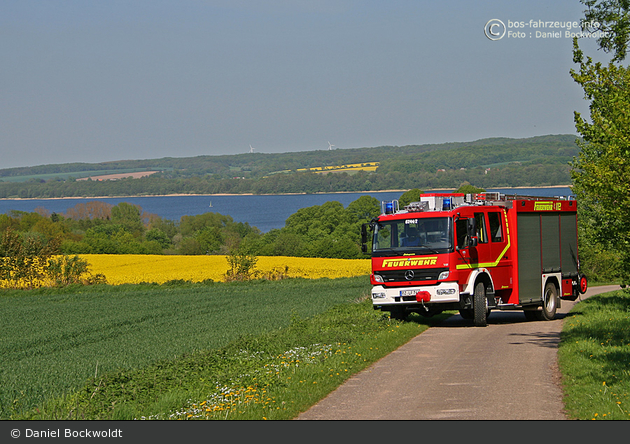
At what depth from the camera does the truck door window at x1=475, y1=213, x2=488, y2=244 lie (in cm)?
1883

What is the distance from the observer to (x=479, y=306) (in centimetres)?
1859

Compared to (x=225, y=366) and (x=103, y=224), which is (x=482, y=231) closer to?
(x=225, y=366)

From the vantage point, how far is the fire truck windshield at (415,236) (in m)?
18.0

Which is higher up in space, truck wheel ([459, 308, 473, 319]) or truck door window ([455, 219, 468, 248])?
truck door window ([455, 219, 468, 248])

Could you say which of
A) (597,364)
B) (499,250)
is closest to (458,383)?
(597,364)

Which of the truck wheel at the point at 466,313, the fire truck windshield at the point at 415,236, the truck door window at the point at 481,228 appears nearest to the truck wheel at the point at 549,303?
the truck wheel at the point at 466,313

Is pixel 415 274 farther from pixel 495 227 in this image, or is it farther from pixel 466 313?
pixel 495 227

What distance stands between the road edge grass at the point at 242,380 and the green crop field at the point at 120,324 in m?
1.22

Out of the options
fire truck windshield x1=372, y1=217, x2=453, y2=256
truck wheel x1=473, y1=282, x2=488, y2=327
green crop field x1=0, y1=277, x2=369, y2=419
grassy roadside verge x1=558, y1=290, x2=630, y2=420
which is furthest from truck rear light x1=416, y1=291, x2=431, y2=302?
green crop field x1=0, y1=277, x2=369, y2=419

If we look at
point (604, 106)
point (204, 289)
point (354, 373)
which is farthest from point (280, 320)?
point (204, 289)

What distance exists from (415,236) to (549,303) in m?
5.49

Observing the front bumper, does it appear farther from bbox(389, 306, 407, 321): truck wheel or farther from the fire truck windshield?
the fire truck windshield

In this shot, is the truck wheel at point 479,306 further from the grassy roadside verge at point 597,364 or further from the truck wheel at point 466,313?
the grassy roadside verge at point 597,364

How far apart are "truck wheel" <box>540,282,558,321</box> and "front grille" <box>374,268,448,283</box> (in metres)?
4.52
